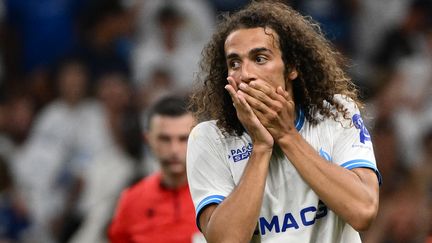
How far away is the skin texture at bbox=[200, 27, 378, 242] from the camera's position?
4230 millimetres

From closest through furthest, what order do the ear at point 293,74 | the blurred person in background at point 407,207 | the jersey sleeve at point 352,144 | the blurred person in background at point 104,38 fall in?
1. the jersey sleeve at point 352,144
2. the ear at point 293,74
3. the blurred person in background at point 407,207
4. the blurred person in background at point 104,38

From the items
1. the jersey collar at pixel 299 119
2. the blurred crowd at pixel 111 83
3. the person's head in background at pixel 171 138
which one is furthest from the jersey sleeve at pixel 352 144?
the blurred crowd at pixel 111 83

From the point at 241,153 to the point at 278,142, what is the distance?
252 mm

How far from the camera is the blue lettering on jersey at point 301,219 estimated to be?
14.4 feet

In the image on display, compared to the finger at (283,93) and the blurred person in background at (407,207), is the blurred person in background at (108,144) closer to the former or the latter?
the blurred person in background at (407,207)

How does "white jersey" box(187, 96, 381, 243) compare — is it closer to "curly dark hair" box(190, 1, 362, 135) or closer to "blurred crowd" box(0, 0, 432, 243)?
"curly dark hair" box(190, 1, 362, 135)

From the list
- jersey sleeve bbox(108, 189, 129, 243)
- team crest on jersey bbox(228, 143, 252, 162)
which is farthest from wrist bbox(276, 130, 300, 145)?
jersey sleeve bbox(108, 189, 129, 243)

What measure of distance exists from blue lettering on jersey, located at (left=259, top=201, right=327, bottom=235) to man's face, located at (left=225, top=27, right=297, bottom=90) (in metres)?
0.49

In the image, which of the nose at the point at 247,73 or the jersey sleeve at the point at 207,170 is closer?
the nose at the point at 247,73

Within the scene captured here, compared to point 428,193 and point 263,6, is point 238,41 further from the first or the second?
point 428,193

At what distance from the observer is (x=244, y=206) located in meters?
4.27

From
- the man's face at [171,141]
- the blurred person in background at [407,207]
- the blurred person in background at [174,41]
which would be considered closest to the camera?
the man's face at [171,141]

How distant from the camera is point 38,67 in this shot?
441 inches

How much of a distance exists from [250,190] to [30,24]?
23.6 ft
